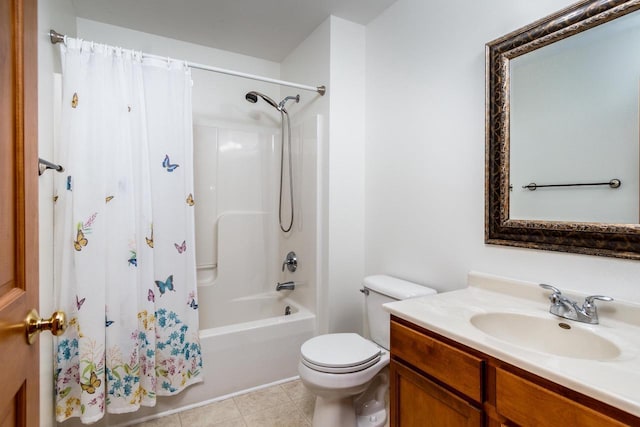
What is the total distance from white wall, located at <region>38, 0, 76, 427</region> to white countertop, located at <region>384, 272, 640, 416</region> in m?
1.48

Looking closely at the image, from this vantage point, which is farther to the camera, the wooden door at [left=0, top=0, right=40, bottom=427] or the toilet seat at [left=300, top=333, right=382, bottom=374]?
the toilet seat at [left=300, top=333, right=382, bottom=374]

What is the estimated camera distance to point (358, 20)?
219 centimetres

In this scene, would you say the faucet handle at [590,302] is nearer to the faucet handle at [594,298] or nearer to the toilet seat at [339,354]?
the faucet handle at [594,298]

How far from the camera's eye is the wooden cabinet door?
980mm

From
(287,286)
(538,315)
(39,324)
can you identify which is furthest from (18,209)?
(287,286)

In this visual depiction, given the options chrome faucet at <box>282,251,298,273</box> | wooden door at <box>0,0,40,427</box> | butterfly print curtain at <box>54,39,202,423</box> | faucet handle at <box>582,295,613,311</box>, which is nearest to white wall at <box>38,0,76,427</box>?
butterfly print curtain at <box>54,39,202,423</box>

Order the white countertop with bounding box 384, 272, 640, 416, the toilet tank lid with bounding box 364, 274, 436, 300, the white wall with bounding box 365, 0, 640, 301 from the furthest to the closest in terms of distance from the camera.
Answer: the toilet tank lid with bounding box 364, 274, 436, 300
the white wall with bounding box 365, 0, 640, 301
the white countertop with bounding box 384, 272, 640, 416

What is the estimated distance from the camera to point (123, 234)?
5.48 ft

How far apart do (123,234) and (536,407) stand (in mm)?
1809

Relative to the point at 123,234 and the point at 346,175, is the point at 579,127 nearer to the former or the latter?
the point at 346,175

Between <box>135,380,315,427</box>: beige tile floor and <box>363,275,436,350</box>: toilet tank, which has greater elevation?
<box>363,275,436,350</box>: toilet tank

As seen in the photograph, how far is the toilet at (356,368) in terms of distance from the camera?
58.6 inches

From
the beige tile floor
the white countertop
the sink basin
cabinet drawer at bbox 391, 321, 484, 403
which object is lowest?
the beige tile floor

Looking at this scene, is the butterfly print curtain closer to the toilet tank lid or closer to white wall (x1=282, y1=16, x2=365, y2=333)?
white wall (x1=282, y1=16, x2=365, y2=333)
